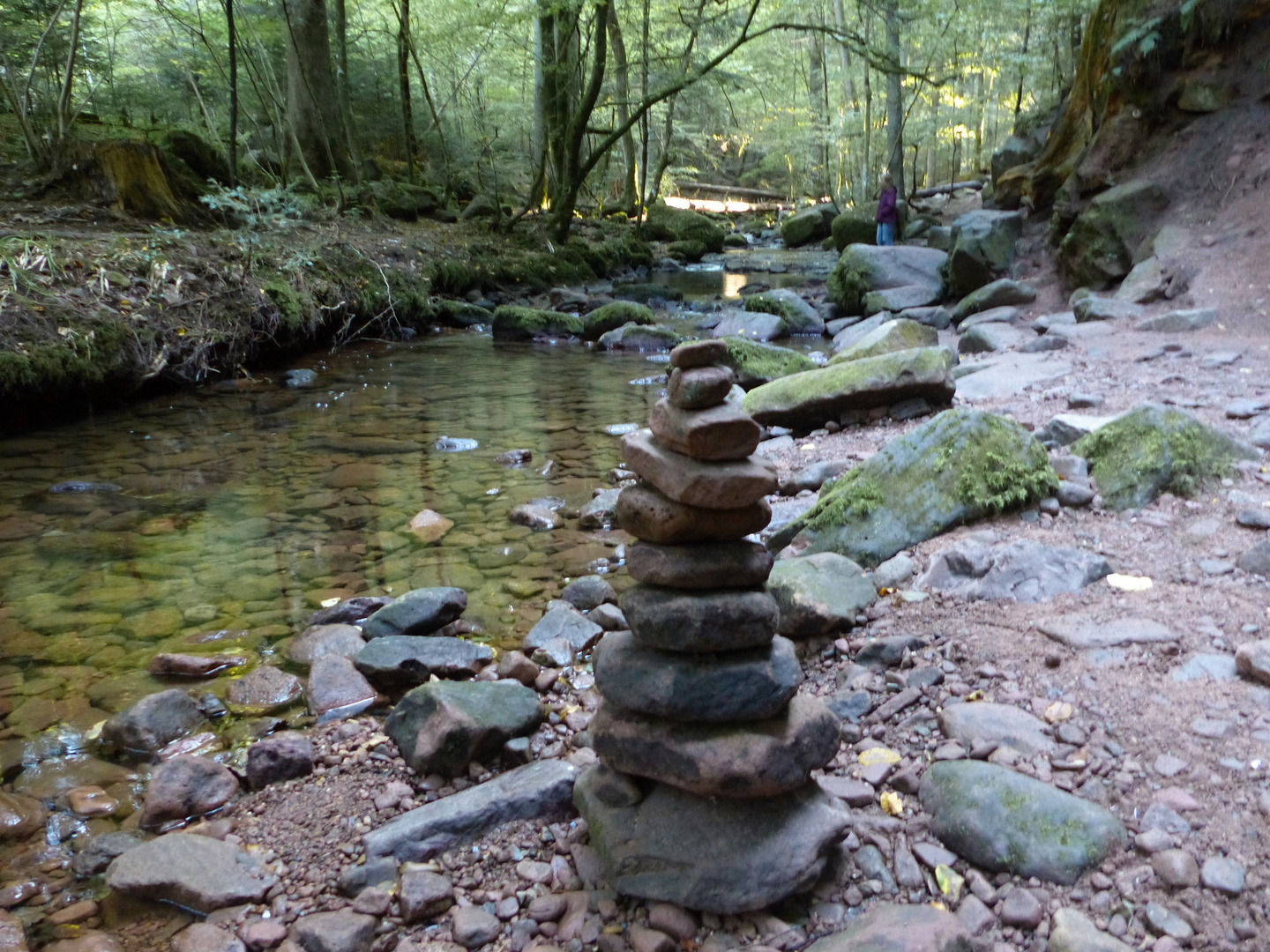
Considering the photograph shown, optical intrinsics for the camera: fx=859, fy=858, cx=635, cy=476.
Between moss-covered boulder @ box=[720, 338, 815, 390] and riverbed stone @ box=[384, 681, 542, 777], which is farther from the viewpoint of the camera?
moss-covered boulder @ box=[720, 338, 815, 390]

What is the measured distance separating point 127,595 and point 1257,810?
189 inches

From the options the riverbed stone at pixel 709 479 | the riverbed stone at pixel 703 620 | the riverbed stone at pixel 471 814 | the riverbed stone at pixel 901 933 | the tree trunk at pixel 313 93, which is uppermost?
the tree trunk at pixel 313 93

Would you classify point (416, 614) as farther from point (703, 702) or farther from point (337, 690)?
point (703, 702)

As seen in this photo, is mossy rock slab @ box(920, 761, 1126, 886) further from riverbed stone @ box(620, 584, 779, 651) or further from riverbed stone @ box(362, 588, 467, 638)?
riverbed stone @ box(362, 588, 467, 638)

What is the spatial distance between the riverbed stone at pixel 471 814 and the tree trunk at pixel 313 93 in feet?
46.8

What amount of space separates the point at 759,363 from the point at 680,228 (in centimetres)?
1843

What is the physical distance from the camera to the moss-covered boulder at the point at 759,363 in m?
8.77

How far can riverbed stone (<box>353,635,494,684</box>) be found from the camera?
361cm

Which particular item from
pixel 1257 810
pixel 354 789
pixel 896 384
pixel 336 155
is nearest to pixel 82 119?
pixel 336 155

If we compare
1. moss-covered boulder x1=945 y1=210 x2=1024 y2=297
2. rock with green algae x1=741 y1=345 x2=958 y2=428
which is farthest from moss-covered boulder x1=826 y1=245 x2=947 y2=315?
rock with green algae x1=741 y1=345 x2=958 y2=428

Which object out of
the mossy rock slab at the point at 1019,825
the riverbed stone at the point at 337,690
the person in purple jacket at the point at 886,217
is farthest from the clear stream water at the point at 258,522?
the person in purple jacket at the point at 886,217

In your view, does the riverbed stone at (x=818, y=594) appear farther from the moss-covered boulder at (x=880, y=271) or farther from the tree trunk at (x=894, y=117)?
the tree trunk at (x=894, y=117)

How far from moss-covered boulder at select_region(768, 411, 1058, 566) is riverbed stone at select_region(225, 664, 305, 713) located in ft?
7.84

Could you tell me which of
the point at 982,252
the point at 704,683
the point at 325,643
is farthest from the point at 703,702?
the point at 982,252
